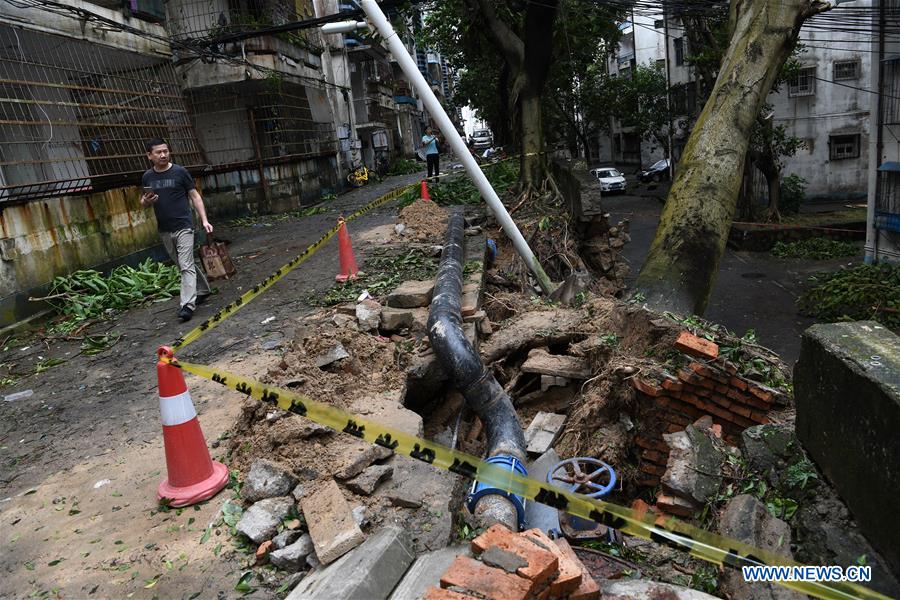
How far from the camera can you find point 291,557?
2545 millimetres

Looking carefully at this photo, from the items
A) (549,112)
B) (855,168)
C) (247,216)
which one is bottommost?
(855,168)

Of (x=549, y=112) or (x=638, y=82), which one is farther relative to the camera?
(x=549, y=112)

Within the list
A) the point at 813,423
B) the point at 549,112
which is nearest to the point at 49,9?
the point at 813,423

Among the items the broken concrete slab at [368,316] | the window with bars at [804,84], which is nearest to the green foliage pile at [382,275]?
the broken concrete slab at [368,316]

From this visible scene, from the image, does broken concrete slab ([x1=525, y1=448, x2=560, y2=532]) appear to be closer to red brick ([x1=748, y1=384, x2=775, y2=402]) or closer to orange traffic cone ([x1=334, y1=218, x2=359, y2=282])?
red brick ([x1=748, y1=384, x2=775, y2=402])

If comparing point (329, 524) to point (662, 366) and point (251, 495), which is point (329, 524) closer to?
point (251, 495)

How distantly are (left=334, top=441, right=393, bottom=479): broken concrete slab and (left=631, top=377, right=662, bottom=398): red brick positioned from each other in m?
1.86

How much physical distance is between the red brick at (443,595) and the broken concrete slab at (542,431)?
231 cm

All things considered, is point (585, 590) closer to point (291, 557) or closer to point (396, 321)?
point (291, 557)

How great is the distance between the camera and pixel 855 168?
23.6 m

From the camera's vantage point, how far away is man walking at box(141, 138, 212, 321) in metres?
6.10

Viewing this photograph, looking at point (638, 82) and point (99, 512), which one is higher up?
point (638, 82)

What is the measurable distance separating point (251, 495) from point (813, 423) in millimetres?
2730

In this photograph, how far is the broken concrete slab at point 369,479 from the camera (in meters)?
3.02
